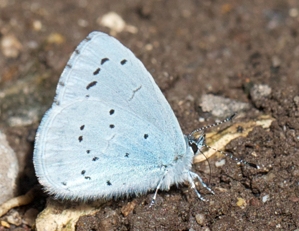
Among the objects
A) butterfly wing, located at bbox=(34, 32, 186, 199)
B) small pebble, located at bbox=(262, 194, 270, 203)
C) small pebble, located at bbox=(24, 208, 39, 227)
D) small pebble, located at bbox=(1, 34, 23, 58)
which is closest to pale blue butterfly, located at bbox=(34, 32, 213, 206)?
butterfly wing, located at bbox=(34, 32, 186, 199)

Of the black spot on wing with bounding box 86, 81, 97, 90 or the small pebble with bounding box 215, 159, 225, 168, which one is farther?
the small pebble with bounding box 215, 159, 225, 168

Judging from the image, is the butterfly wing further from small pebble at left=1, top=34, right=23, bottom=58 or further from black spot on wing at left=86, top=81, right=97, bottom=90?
small pebble at left=1, top=34, right=23, bottom=58

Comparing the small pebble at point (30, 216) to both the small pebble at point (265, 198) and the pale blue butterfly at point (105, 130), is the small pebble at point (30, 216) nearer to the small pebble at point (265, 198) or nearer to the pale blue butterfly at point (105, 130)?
the pale blue butterfly at point (105, 130)

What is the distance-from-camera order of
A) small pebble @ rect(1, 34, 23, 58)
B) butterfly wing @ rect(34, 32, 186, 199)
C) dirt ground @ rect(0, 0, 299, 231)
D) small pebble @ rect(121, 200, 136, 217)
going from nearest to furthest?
butterfly wing @ rect(34, 32, 186, 199) → dirt ground @ rect(0, 0, 299, 231) → small pebble @ rect(121, 200, 136, 217) → small pebble @ rect(1, 34, 23, 58)

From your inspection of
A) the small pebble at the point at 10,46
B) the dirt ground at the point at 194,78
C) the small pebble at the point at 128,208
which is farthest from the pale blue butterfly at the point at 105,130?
the small pebble at the point at 10,46

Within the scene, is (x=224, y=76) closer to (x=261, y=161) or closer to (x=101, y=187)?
(x=261, y=161)

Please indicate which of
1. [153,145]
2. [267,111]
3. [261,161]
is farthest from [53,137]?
[267,111]

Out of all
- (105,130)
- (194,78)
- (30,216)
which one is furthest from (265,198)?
(30,216)
